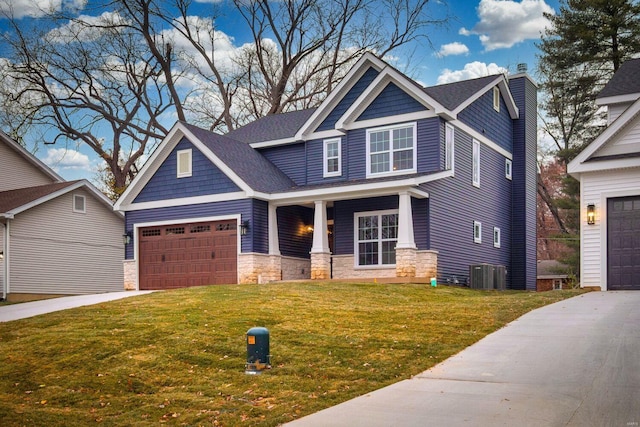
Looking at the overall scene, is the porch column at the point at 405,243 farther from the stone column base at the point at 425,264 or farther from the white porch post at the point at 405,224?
the stone column base at the point at 425,264

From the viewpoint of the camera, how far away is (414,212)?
76.2 feet

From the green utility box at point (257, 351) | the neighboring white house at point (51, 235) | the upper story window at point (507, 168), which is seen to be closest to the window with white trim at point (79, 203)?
the neighboring white house at point (51, 235)

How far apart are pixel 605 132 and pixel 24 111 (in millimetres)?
31531

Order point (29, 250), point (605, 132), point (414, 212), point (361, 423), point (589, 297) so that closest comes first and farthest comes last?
point (361, 423) → point (589, 297) → point (605, 132) → point (414, 212) → point (29, 250)

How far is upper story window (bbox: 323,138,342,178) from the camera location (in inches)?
1020

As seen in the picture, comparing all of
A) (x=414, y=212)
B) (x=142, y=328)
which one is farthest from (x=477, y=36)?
(x=142, y=328)

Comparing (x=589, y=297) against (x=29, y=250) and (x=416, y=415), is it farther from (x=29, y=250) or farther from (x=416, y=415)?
(x=29, y=250)

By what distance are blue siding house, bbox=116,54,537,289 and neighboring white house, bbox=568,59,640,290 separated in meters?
4.34

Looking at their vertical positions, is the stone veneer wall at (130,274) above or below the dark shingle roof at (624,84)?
below

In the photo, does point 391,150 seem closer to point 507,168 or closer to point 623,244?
point 507,168

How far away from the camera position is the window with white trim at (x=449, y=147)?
24.0 metres

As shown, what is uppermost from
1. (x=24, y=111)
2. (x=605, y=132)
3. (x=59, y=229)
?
(x=24, y=111)

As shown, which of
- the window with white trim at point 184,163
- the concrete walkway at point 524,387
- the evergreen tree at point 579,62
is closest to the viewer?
the concrete walkway at point 524,387

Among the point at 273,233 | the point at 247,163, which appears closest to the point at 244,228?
the point at 273,233
